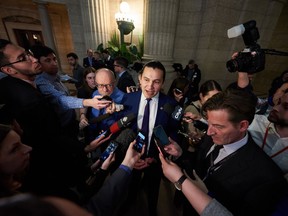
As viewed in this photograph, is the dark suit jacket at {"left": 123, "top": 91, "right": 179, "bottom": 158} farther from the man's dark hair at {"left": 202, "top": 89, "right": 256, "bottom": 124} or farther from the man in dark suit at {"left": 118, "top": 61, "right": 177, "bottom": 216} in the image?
the man's dark hair at {"left": 202, "top": 89, "right": 256, "bottom": 124}

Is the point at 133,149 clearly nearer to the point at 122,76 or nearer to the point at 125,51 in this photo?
the point at 122,76

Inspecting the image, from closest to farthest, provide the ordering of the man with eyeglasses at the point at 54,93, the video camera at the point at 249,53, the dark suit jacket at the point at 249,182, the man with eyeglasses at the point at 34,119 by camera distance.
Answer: the dark suit jacket at the point at 249,182 → the man with eyeglasses at the point at 34,119 → the video camera at the point at 249,53 → the man with eyeglasses at the point at 54,93

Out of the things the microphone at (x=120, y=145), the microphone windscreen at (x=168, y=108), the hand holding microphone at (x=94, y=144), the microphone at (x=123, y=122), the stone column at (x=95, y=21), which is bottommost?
the hand holding microphone at (x=94, y=144)

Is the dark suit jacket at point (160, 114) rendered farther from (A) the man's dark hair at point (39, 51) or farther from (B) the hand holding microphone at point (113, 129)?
(A) the man's dark hair at point (39, 51)

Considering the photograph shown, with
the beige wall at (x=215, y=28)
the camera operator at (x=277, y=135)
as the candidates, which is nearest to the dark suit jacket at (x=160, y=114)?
the camera operator at (x=277, y=135)

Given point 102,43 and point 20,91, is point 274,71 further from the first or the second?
point 20,91

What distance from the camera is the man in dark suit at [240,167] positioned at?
925 mm

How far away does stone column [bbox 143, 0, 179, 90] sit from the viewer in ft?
15.2

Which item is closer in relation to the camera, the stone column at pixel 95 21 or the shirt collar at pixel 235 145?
the shirt collar at pixel 235 145

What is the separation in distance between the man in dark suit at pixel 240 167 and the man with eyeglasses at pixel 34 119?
125 centimetres

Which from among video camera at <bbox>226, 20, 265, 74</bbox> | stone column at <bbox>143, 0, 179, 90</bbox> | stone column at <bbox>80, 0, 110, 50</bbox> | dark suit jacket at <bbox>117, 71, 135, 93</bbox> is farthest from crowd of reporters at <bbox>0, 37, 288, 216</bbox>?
stone column at <bbox>80, 0, 110, 50</bbox>

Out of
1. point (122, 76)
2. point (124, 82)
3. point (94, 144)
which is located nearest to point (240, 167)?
point (94, 144)

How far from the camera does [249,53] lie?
159 cm

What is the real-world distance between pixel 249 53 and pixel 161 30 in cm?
394
